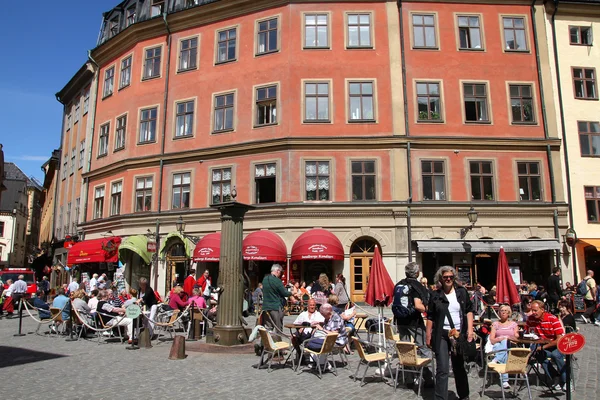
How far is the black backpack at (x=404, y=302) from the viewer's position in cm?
809

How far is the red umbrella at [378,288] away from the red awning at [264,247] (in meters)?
10.7

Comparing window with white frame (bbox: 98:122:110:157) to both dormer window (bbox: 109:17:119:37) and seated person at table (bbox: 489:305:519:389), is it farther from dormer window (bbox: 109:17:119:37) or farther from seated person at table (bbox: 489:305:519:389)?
seated person at table (bbox: 489:305:519:389)

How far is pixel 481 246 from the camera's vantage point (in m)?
22.5

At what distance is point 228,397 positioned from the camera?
7.81 m

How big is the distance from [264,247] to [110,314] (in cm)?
850

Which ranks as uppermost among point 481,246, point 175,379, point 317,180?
point 317,180

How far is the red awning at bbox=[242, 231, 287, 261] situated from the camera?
21875 mm

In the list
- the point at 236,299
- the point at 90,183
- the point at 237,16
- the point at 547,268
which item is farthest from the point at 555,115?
the point at 90,183

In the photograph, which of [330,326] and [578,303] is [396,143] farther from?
[330,326]

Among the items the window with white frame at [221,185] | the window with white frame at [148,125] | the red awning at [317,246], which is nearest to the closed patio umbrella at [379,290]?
the red awning at [317,246]

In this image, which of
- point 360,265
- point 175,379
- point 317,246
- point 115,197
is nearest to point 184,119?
point 115,197

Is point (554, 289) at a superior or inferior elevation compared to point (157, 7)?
inferior

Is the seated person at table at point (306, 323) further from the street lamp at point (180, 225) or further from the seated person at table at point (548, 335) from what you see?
the street lamp at point (180, 225)

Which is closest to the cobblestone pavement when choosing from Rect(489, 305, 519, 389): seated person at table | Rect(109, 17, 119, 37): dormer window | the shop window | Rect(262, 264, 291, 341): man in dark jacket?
Rect(489, 305, 519, 389): seated person at table
